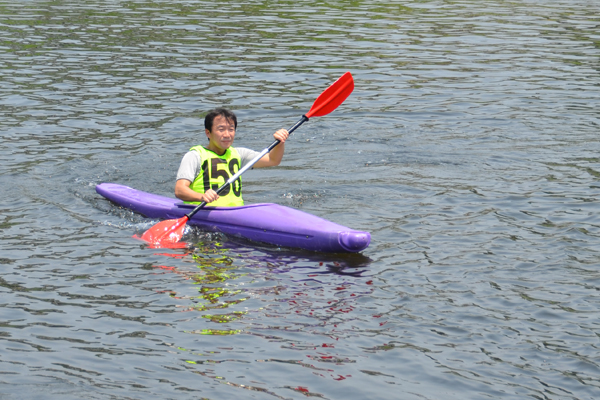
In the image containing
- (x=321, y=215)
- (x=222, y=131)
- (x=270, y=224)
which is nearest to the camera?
(x=270, y=224)

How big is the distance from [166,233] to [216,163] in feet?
2.89

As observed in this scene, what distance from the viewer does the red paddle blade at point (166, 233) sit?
684 centimetres

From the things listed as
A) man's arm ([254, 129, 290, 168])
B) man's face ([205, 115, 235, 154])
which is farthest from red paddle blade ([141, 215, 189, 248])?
man's arm ([254, 129, 290, 168])

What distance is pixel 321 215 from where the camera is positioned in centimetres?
760

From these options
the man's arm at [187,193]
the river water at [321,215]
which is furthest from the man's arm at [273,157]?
the man's arm at [187,193]

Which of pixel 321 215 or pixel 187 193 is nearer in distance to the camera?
pixel 187 193

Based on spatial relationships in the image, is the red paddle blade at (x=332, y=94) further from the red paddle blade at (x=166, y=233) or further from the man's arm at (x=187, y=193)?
the red paddle blade at (x=166, y=233)

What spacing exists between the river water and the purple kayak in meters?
0.12

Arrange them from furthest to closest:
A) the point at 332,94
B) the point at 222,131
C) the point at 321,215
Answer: the point at 332,94 → the point at 321,215 → the point at 222,131

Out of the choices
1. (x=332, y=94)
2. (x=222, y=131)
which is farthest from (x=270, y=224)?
(x=332, y=94)

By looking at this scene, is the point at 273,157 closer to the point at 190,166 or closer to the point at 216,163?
the point at 216,163

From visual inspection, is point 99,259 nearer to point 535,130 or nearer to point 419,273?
point 419,273

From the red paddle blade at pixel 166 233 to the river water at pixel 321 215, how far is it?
0.14 metres

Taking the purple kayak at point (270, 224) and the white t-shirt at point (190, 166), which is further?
the white t-shirt at point (190, 166)
